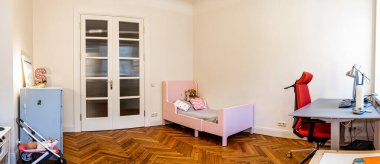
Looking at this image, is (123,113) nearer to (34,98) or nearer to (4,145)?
(34,98)

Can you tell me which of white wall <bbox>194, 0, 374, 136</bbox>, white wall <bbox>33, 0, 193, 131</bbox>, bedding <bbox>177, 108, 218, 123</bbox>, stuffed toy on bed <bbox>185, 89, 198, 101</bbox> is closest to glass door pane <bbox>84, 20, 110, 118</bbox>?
white wall <bbox>33, 0, 193, 131</bbox>

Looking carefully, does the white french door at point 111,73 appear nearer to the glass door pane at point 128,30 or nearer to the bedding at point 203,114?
the glass door pane at point 128,30

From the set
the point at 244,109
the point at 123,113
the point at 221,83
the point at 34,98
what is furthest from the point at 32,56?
the point at 244,109

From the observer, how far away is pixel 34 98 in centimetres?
294

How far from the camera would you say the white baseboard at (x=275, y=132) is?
3836 millimetres

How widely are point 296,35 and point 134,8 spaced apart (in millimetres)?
3160

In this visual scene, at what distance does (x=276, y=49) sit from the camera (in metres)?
3.96

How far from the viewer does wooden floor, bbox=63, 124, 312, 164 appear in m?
3.03

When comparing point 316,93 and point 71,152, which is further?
point 316,93

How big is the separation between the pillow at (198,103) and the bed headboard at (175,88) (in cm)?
40

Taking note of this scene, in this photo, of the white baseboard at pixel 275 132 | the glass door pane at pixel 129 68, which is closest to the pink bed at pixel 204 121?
the white baseboard at pixel 275 132

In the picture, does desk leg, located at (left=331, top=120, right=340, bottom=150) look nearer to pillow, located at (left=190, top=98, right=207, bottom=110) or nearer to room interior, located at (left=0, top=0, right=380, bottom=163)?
room interior, located at (left=0, top=0, right=380, bottom=163)

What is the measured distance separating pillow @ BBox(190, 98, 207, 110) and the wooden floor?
0.58 m

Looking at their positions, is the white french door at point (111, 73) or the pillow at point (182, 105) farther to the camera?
the pillow at point (182, 105)
